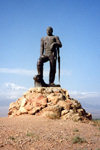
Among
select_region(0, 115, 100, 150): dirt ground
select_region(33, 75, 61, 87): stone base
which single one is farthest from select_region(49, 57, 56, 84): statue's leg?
select_region(0, 115, 100, 150): dirt ground

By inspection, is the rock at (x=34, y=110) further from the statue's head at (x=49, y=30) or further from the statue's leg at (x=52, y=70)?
the statue's head at (x=49, y=30)

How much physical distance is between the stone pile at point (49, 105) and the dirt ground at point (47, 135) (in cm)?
61

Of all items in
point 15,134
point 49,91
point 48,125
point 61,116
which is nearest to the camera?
point 15,134


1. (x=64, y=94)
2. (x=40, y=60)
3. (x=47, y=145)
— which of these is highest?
(x=40, y=60)

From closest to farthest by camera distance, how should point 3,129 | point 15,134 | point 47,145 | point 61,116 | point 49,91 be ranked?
point 47,145 < point 15,134 < point 3,129 < point 61,116 < point 49,91

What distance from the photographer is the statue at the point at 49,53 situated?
11172 millimetres

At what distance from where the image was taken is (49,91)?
10750 millimetres

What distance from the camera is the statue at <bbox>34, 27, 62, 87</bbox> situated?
11172 millimetres

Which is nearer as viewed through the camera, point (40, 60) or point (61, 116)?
point (61, 116)

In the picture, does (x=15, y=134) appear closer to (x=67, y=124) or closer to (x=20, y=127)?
(x=20, y=127)

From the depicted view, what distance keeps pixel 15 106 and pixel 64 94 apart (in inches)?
94.8

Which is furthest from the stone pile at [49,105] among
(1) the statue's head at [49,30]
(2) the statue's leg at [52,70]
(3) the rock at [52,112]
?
(1) the statue's head at [49,30]

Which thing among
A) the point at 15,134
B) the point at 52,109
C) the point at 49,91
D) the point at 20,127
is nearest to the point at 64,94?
the point at 49,91

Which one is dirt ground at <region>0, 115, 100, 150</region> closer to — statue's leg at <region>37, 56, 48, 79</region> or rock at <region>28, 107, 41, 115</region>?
rock at <region>28, 107, 41, 115</region>
